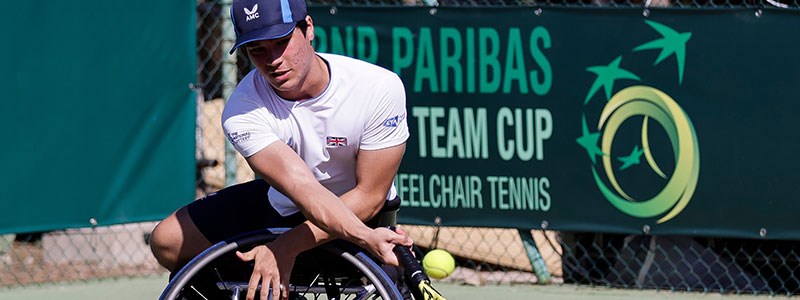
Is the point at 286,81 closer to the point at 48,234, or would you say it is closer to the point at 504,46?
the point at 504,46

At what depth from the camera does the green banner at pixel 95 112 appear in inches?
226

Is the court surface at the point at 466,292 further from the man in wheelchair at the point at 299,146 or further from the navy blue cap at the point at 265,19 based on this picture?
the navy blue cap at the point at 265,19

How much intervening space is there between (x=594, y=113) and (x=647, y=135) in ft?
0.83

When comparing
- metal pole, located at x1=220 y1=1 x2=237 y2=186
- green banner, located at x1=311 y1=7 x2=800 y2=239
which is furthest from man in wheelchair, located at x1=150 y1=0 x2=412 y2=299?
metal pole, located at x1=220 y1=1 x2=237 y2=186

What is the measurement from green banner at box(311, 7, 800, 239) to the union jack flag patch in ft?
6.88

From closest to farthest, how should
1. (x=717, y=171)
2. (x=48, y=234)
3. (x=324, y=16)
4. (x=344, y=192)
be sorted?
(x=344, y=192) < (x=717, y=171) < (x=324, y=16) < (x=48, y=234)

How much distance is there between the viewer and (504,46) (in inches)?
232

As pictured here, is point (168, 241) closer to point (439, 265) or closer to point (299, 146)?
point (299, 146)

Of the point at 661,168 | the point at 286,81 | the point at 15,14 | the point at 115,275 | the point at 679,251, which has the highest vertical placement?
the point at 286,81

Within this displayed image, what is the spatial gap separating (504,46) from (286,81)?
230 cm

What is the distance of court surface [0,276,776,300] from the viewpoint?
5.86m

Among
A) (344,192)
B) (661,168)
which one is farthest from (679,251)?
(344,192)

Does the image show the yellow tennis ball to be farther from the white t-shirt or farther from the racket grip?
the racket grip

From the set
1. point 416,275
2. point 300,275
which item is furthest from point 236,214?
point 416,275
